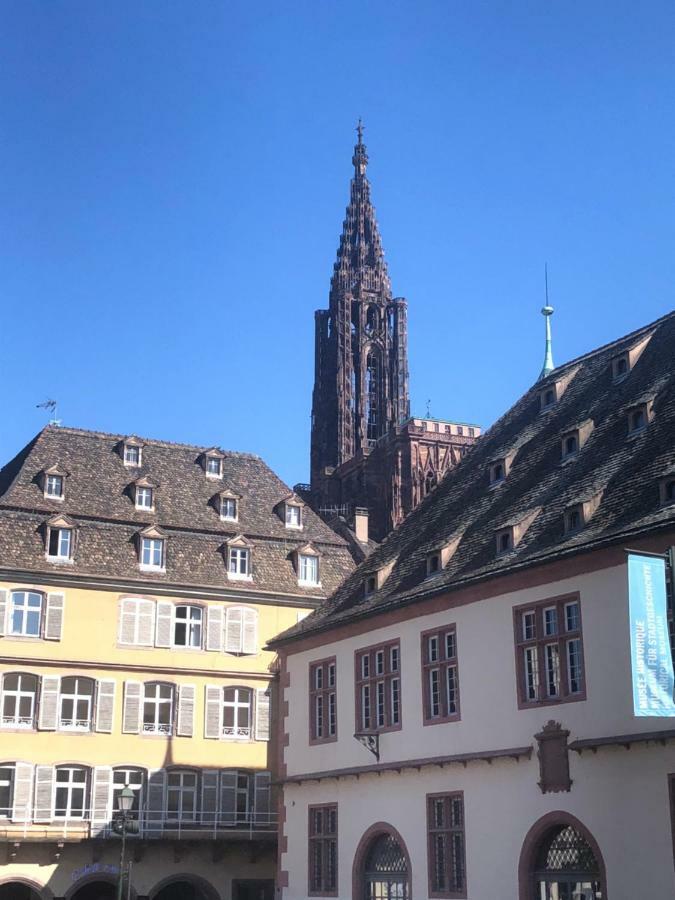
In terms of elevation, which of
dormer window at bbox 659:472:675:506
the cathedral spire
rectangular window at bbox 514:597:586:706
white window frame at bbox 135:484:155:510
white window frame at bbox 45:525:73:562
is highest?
the cathedral spire

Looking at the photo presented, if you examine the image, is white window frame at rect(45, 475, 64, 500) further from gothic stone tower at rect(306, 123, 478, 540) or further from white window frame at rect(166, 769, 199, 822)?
gothic stone tower at rect(306, 123, 478, 540)

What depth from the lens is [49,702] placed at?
136 feet

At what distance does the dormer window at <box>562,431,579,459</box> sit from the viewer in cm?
3034

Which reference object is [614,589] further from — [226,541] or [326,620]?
[226,541]

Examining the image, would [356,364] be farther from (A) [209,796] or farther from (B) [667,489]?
(B) [667,489]

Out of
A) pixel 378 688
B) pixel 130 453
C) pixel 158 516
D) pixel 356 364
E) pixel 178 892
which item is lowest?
pixel 178 892

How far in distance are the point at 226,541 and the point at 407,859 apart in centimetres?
1871

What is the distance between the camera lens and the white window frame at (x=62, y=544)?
43031 millimetres

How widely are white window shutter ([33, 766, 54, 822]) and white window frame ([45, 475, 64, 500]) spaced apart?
942 centimetres

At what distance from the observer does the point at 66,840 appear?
40.5 metres

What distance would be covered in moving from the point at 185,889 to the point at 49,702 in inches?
332

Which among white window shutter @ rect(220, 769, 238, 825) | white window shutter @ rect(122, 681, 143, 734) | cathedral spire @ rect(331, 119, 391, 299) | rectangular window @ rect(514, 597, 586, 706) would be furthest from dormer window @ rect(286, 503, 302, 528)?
cathedral spire @ rect(331, 119, 391, 299)

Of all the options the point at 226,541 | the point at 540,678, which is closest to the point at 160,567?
the point at 226,541

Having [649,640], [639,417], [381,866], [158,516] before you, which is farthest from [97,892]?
[649,640]
